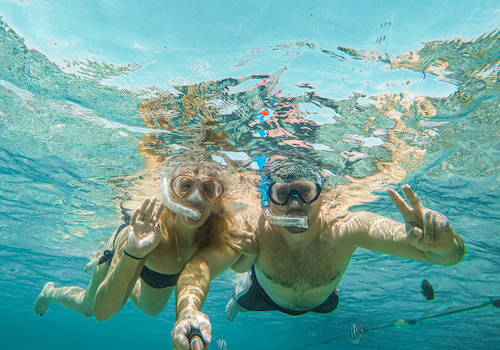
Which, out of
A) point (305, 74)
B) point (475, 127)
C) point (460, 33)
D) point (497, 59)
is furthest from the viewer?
point (475, 127)

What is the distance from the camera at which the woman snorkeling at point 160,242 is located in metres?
4.45

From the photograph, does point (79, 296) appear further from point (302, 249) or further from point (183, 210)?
point (302, 249)

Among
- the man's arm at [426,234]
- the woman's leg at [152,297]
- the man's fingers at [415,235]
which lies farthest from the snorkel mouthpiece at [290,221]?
the woman's leg at [152,297]

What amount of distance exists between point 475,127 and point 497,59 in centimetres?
235

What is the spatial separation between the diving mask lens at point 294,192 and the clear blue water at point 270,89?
1.71m

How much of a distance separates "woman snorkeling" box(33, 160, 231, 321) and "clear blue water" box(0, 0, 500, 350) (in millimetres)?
2045

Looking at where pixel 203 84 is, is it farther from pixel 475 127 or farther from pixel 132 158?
pixel 475 127

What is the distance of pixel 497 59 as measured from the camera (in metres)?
4.88

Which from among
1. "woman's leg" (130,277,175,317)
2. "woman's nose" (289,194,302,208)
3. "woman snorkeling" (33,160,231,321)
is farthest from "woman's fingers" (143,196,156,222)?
"woman's leg" (130,277,175,317)

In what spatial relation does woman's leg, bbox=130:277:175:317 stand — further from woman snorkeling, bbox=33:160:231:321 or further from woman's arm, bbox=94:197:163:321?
woman's arm, bbox=94:197:163:321

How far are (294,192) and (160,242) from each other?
3025 millimetres

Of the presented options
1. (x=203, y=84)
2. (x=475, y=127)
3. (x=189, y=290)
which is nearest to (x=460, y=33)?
(x=475, y=127)

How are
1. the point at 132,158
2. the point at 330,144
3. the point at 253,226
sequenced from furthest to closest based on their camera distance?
the point at 132,158 → the point at 330,144 → the point at 253,226

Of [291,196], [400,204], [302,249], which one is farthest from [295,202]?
[400,204]
